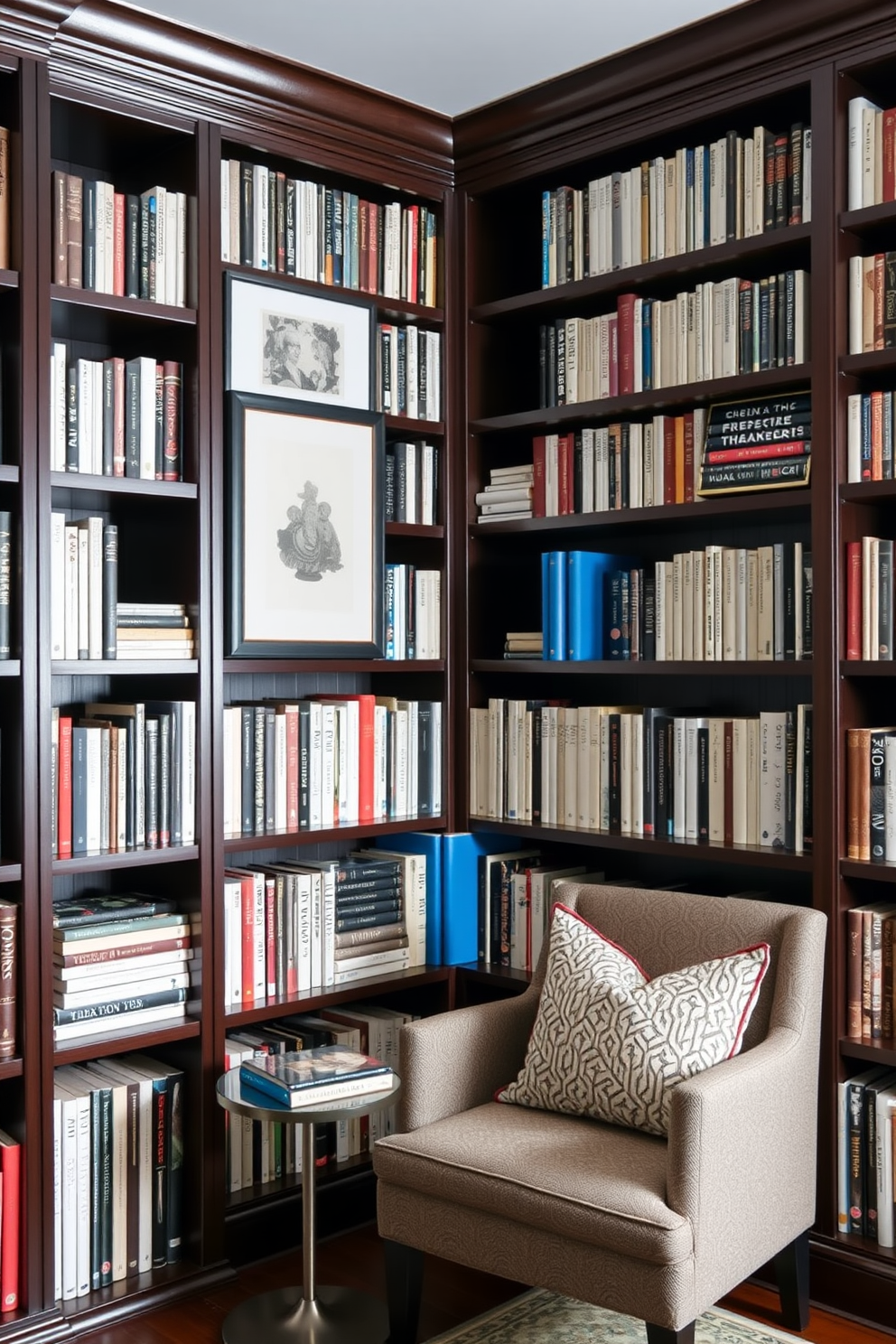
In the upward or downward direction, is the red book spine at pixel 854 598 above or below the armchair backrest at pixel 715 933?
above

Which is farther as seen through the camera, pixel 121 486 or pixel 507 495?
pixel 507 495

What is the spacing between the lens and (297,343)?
10.0ft

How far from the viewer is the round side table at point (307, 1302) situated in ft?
8.23

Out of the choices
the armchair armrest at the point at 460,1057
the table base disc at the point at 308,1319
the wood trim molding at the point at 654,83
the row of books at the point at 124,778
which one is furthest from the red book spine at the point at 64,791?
the wood trim molding at the point at 654,83

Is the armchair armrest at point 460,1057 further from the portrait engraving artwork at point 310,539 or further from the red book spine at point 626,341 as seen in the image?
the red book spine at point 626,341

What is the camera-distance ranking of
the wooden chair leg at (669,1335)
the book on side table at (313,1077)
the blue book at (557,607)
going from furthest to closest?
the blue book at (557,607)
the book on side table at (313,1077)
the wooden chair leg at (669,1335)

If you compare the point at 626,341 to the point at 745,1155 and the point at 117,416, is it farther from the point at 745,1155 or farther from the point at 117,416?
the point at 745,1155

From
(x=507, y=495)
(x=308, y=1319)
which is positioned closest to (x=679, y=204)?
(x=507, y=495)

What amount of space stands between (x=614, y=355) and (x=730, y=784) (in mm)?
1042

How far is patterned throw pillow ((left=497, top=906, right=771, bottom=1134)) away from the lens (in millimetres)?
2408

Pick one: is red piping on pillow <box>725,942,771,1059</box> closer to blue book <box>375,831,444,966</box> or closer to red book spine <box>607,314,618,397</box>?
blue book <box>375,831,444,966</box>

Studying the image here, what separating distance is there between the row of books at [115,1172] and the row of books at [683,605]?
4.52ft

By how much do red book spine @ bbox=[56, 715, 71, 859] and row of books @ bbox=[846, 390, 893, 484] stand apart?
1671mm

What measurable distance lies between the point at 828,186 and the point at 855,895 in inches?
56.9
